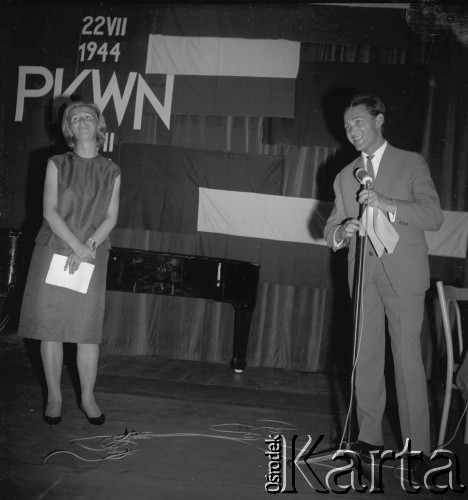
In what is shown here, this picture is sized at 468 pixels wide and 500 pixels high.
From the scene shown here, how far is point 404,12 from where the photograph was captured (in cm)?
468

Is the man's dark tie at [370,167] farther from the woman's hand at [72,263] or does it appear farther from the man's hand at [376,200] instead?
the woman's hand at [72,263]

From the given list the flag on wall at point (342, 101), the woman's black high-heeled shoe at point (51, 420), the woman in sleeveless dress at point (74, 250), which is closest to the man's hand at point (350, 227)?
the woman in sleeveless dress at point (74, 250)

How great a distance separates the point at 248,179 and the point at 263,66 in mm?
1060

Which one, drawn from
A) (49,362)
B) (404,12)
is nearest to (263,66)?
(404,12)

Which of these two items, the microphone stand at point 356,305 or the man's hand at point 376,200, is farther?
the microphone stand at point 356,305

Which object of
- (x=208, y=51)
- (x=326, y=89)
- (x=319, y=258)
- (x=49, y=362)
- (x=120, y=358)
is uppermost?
(x=208, y=51)

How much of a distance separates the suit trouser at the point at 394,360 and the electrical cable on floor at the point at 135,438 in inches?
21.3

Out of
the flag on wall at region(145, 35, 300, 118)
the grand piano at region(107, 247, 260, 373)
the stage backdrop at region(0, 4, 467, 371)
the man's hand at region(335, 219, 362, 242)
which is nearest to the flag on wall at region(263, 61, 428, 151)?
the stage backdrop at region(0, 4, 467, 371)

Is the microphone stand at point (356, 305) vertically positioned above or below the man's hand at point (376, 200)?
below

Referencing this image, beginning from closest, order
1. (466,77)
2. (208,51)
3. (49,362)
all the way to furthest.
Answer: (49,362), (466,77), (208,51)

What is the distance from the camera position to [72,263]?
2.46 meters

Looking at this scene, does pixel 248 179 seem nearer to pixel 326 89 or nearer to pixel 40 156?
pixel 326 89

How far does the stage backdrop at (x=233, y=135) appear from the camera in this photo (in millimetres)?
4660

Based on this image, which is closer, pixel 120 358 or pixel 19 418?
pixel 19 418
